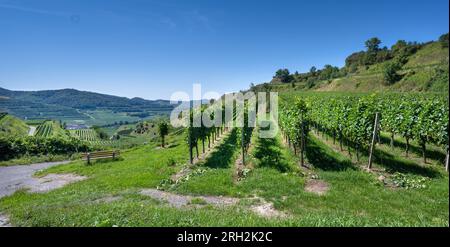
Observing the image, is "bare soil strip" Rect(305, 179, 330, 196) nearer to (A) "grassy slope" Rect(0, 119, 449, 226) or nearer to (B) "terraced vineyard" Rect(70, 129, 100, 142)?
(A) "grassy slope" Rect(0, 119, 449, 226)

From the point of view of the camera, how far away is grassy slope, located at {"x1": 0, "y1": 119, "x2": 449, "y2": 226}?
21.9ft

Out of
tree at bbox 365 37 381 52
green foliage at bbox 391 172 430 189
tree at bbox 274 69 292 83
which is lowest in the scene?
green foliage at bbox 391 172 430 189

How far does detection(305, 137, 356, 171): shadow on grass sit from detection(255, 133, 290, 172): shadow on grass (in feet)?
6.03

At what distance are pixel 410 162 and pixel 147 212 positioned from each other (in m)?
14.8

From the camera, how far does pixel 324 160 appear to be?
15133 mm

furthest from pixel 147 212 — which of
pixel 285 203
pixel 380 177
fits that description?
pixel 380 177

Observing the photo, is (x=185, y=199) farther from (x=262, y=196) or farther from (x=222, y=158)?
(x=222, y=158)

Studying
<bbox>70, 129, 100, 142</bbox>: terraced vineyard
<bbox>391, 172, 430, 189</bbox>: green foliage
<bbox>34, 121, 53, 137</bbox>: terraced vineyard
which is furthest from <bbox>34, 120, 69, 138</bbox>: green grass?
<bbox>391, 172, 430, 189</bbox>: green foliage

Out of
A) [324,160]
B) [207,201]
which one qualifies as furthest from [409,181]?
[207,201]

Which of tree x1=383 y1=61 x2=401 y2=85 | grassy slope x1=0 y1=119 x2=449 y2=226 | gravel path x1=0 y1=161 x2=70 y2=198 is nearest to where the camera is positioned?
grassy slope x1=0 y1=119 x2=449 y2=226

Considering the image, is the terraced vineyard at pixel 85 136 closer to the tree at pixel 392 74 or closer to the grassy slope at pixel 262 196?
the grassy slope at pixel 262 196

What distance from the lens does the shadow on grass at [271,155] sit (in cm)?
1460

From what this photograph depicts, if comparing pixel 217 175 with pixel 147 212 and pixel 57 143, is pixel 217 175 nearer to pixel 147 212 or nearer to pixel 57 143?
pixel 147 212

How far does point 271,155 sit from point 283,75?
417ft
